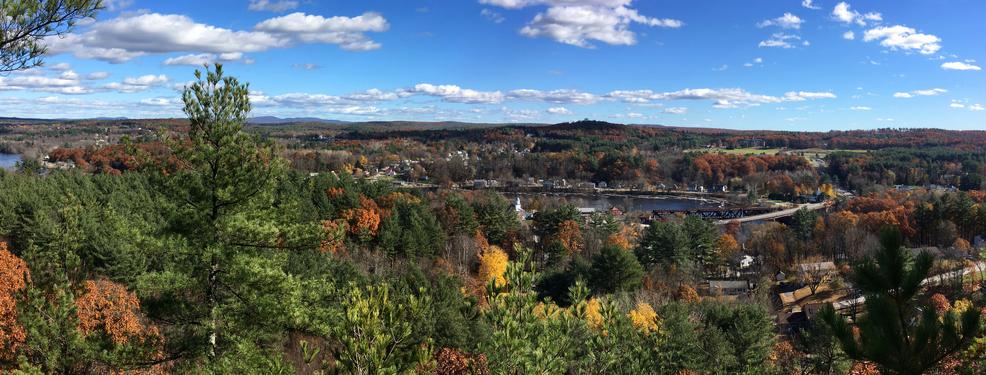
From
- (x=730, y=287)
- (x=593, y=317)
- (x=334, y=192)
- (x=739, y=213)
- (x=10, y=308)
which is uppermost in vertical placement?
(x=10, y=308)

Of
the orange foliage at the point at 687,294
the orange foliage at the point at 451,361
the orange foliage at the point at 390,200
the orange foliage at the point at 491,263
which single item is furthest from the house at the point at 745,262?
the orange foliage at the point at 451,361

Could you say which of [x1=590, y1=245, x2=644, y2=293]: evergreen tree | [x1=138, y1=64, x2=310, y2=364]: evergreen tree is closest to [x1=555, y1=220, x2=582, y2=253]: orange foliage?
[x1=590, y1=245, x2=644, y2=293]: evergreen tree

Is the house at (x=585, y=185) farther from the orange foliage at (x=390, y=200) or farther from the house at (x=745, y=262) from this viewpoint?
the orange foliage at (x=390, y=200)

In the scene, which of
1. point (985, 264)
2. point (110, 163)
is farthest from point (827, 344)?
point (110, 163)

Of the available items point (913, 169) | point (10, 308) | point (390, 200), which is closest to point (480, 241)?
point (390, 200)

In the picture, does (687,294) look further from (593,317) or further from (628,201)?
(628,201)

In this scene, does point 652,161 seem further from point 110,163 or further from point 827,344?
point 827,344
